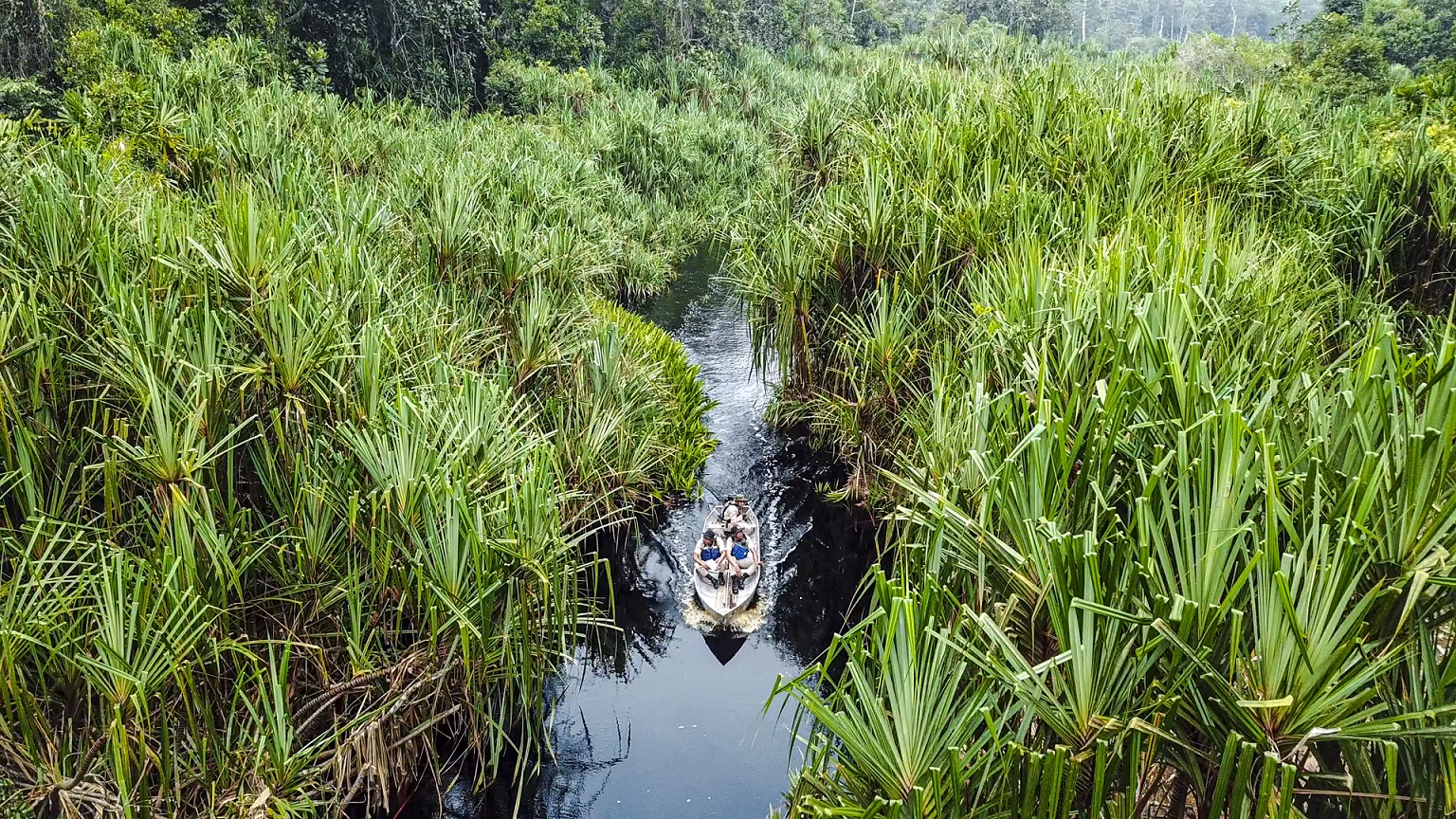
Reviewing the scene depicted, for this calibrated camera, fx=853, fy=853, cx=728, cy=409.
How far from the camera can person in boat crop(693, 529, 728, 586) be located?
23.1 feet

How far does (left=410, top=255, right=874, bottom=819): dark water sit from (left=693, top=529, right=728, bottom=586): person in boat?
38cm

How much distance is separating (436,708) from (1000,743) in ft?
A: 10.7

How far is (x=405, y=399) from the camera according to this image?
484cm

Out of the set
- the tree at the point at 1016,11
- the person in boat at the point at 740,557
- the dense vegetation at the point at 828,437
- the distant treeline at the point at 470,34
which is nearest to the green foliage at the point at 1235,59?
the distant treeline at the point at 470,34

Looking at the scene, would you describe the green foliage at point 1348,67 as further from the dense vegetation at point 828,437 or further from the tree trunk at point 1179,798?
the tree trunk at point 1179,798

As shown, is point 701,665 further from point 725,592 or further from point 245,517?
point 245,517

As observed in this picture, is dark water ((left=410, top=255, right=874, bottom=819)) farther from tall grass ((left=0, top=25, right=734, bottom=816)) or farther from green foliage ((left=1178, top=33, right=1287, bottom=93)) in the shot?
green foliage ((left=1178, top=33, right=1287, bottom=93))

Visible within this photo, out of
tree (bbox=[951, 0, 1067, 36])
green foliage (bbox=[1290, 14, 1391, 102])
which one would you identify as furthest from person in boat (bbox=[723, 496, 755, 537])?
tree (bbox=[951, 0, 1067, 36])

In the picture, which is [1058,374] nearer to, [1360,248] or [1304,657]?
[1304,657]

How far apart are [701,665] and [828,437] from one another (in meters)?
3.37

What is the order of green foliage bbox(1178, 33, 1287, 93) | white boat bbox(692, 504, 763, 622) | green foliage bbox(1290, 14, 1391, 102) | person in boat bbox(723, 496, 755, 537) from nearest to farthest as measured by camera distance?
white boat bbox(692, 504, 763, 622) → person in boat bbox(723, 496, 755, 537) → green foliage bbox(1290, 14, 1391, 102) → green foliage bbox(1178, 33, 1287, 93)

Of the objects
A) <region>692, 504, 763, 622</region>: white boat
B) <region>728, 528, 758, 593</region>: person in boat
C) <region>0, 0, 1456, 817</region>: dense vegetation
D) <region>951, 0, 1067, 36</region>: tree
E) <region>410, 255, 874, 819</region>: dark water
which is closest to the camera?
<region>0, 0, 1456, 817</region>: dense vegetation

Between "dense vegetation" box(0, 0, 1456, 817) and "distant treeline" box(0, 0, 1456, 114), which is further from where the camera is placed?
"distant treeline" box(0, 0, 1456, 114)

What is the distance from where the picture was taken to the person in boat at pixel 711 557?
23.1 feet
